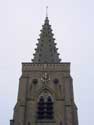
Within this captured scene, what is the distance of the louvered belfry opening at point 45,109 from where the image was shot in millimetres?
51688

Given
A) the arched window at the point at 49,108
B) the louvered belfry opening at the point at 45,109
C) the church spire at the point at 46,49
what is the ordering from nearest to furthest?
the louvered belfry opening at the point at 45,109
the arched window at the point at 49,108
the church spire at the point at 46,49

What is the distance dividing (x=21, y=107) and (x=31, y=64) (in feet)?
24.5

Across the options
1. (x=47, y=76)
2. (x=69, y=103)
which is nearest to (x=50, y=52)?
(x=47, y=76)

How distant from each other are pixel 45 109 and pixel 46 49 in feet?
38.4

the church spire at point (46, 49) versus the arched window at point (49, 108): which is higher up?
the church spire at point (46, 49)

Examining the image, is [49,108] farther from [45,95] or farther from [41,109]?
[45,95]

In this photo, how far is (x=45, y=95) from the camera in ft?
176

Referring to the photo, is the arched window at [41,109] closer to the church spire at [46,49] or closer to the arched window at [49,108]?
the arched window at [49,108]

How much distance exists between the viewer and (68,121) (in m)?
50.5

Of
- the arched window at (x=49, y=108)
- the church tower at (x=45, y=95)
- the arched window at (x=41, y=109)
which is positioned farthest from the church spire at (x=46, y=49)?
the arched window at (x=41, y=109)

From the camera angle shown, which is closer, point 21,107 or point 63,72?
point 21,107

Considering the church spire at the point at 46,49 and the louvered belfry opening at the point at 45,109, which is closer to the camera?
the louvered belfry opening at the point at 45,109

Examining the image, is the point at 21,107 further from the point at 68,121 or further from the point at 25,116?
the point at 68,121

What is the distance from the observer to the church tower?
169ft
